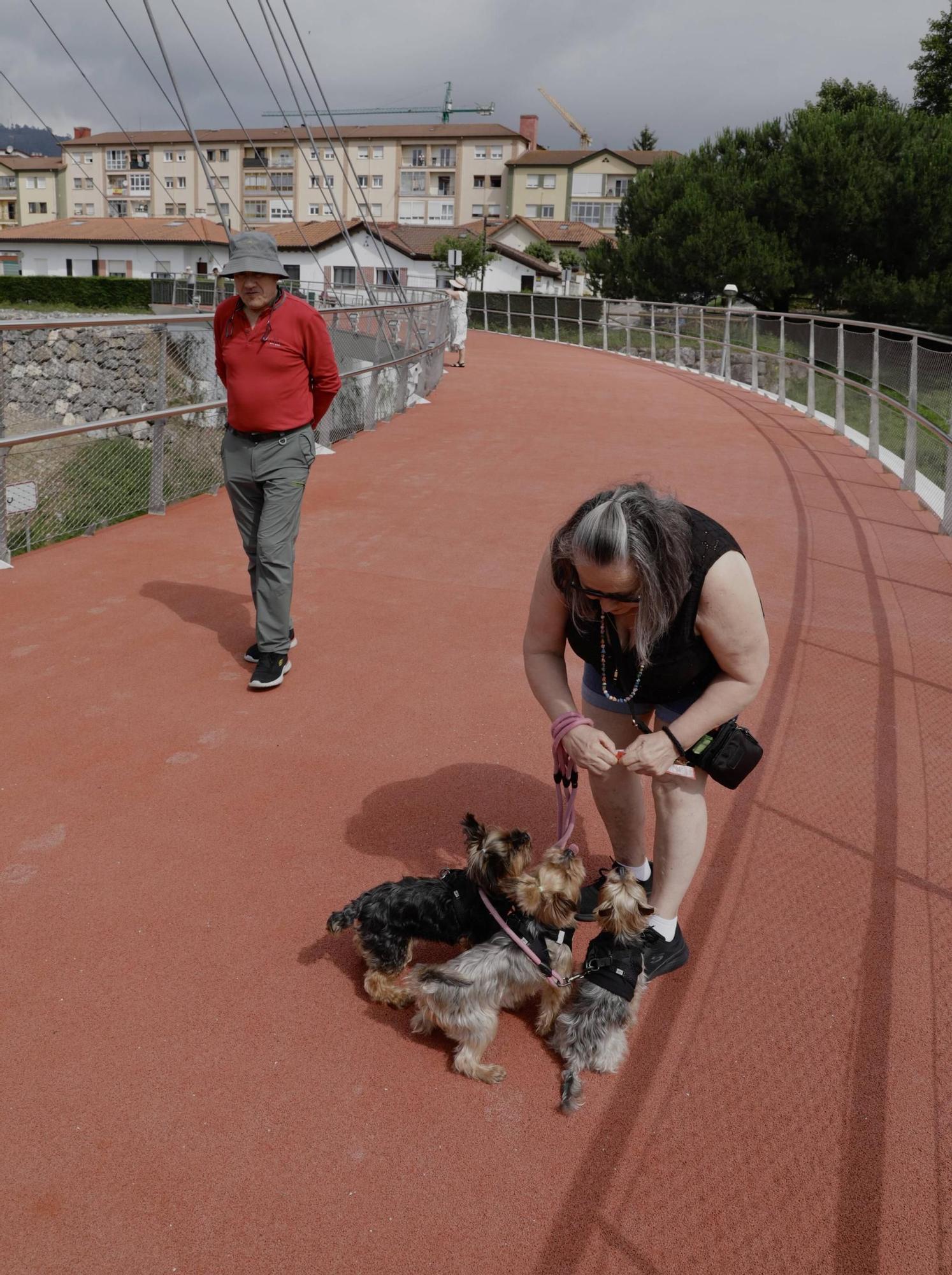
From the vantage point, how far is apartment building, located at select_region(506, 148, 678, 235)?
81.5m

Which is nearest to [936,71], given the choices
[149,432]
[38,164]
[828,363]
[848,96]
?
[848,96]

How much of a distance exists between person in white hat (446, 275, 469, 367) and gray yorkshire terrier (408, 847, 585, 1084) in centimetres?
2009

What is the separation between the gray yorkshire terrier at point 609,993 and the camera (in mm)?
2773

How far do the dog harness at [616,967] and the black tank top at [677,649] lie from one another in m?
0.68

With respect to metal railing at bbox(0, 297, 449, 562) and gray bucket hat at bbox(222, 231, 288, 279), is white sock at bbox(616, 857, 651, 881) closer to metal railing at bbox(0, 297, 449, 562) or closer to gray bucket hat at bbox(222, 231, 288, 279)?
gray bucket hat at bbox(222, 231, 288, 279)

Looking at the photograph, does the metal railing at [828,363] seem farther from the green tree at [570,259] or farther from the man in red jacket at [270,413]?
the green tree at [570,259]

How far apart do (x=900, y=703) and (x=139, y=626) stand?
4098mm

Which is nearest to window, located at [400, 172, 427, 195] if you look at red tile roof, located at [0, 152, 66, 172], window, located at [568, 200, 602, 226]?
window, located at [568, 200, 602, 226]

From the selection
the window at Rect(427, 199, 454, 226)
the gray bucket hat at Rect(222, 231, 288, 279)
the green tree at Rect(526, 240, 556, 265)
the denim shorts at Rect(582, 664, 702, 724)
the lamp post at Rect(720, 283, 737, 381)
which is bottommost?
the denim shorts at Rect(582, 664, 702, 724)

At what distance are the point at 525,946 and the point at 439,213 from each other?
Result: 304 feet

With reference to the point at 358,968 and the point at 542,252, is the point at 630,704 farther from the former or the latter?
the point at 542,252

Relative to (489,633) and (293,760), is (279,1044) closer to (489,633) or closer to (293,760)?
(293,760)

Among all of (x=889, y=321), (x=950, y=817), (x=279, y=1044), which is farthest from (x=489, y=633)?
(x=889, y=321)

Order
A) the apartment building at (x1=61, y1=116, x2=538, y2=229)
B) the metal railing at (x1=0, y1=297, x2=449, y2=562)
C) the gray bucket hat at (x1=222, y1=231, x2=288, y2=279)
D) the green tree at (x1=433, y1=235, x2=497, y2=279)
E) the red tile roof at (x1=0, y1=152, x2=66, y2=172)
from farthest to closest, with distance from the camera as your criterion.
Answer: the red tile roof at (x1=0, y1=152, x2=66, y2=172), the apartment building at (x1=61, y1=116, x2=538, y2=229), the green tree at (x1=433, y1=235, x2=497, y2=279), the metal railing at (x1=0, y1=297, x2=449, y2=562), the gray bucket hat at (x1=222, y1=231, x2=288, y2=279)
